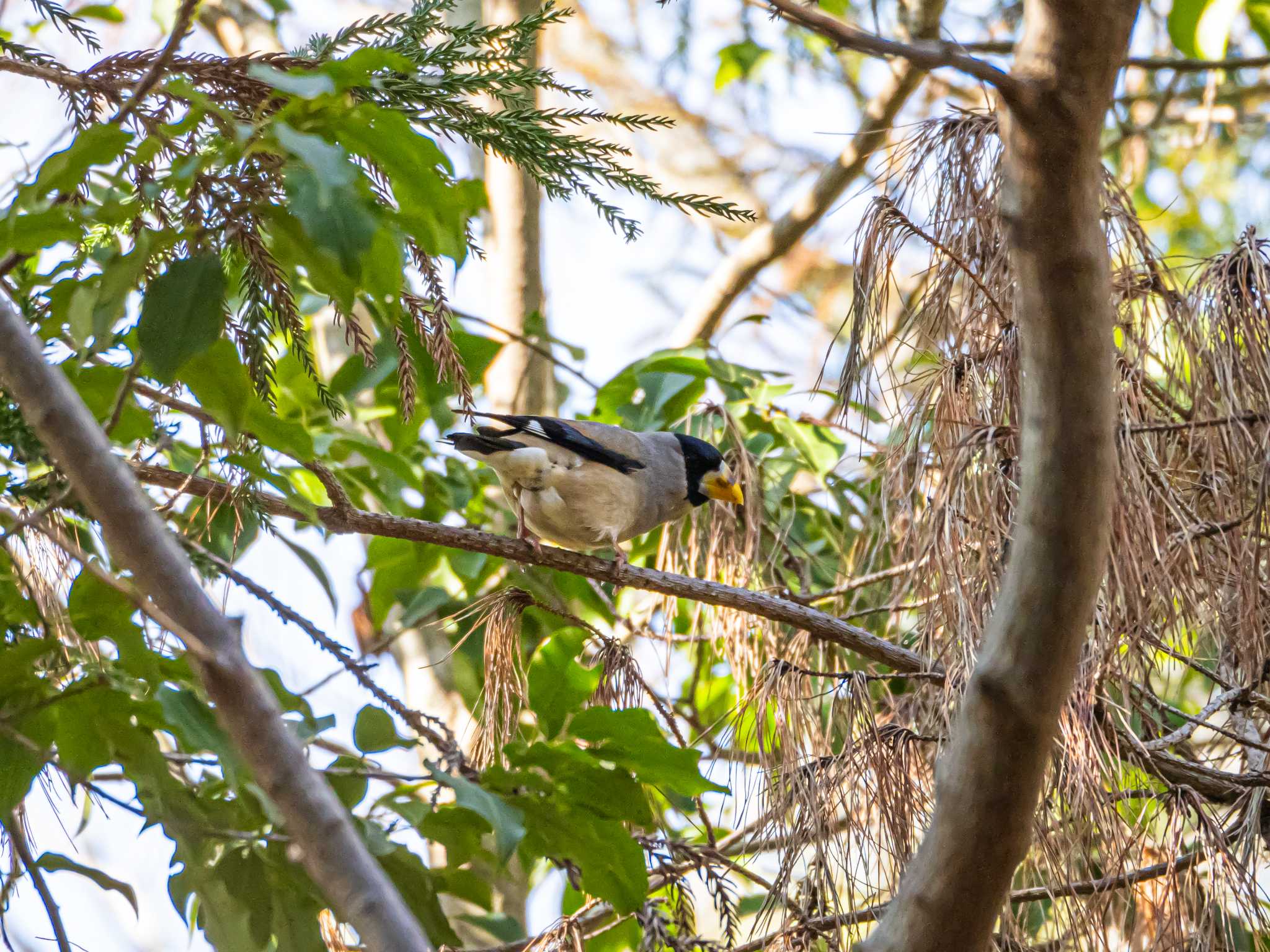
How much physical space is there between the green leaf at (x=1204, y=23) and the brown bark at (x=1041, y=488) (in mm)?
2199

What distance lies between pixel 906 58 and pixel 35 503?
1867 mm

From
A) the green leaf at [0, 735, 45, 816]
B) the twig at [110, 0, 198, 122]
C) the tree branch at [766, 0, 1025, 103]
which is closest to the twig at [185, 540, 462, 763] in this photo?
the green leaf at [0, 735, 45, 816]

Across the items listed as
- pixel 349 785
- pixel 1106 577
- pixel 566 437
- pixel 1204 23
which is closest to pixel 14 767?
pixel 349 785

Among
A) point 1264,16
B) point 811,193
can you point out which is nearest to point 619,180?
point 811,193

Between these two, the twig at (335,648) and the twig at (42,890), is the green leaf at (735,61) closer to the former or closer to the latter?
the twig at (335,648)

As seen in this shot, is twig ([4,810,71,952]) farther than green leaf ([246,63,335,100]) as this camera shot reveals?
Yes

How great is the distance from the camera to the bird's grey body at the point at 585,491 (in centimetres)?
390

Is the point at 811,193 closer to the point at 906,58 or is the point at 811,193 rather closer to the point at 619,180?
the point at 619,180

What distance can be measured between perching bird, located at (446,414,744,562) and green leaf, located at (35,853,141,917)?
Result: 2.01 meters

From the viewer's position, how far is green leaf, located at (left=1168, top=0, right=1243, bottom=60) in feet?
10.8

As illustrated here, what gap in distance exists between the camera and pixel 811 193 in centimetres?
527

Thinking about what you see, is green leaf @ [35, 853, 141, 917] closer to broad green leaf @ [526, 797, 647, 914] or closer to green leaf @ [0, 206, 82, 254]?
broad green leaf @ [526, 797, 647, 914]

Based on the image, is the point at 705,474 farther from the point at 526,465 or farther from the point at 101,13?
the point at 101,13

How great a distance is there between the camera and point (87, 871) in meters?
1.91
